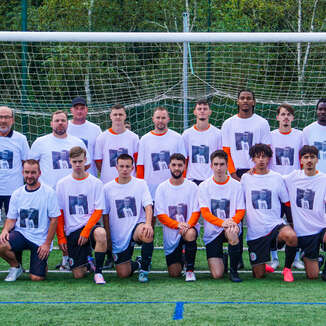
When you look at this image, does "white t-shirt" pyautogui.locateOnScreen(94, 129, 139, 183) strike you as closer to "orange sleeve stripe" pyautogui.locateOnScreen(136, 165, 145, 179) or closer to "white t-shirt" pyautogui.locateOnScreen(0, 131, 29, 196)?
"orange sleeve stripe" pyautogui.locateOnScreen(136, 165, 145, 179)

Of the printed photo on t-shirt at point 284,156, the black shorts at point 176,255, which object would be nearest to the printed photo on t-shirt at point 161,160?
the black shorts at point 176,255

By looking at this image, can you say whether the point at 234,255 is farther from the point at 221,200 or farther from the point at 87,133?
the point at 87,133

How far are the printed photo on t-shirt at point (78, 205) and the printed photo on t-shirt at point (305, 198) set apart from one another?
2122mm

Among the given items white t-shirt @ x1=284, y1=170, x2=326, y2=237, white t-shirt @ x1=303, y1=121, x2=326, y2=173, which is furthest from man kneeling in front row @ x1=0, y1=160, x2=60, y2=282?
white t-shirt @ x1=303, y1=121, x2=326, y2=173

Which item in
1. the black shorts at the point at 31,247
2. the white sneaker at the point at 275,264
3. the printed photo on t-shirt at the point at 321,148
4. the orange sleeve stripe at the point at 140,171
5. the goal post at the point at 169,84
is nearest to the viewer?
the black shorts at the point at 31,247

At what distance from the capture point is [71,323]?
13.3 feet

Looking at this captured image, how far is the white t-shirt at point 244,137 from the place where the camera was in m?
6.42

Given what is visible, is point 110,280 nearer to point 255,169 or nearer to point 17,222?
point 17,222

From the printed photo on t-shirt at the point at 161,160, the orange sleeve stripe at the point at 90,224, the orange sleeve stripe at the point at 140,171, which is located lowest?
the orange sleeve stripe at the point at 90,224

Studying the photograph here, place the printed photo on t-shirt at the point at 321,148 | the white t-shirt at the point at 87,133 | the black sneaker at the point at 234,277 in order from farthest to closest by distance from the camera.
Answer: the white t-shirt at the point at 87,133
the printed photo on t-shirt at the point at 321,148
the black sneaker at the point at 234,277

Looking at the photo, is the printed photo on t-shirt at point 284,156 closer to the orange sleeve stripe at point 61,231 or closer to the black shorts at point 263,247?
the black shorts at point 263,247

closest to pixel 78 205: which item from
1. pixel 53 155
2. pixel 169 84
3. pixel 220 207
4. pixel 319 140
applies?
pixel 53 155

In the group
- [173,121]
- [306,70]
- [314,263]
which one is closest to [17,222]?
[314,263]

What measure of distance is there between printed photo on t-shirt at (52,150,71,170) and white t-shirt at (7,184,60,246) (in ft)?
2.04
